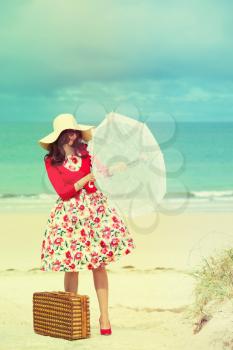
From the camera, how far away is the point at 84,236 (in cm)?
684

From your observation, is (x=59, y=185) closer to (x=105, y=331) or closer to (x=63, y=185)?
(x=63, y=185)

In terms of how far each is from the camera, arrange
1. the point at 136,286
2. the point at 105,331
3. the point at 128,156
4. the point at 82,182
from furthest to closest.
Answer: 1. the point at 136,286
2. the point at 128,156
3. the point at 105,331
4. the point at 82,182

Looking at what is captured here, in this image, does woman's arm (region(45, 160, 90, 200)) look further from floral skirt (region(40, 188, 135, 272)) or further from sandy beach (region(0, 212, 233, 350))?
sandy beach (region(0, 212, 233, 350))

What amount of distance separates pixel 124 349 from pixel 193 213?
37.9ft

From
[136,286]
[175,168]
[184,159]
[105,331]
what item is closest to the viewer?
[105,331]

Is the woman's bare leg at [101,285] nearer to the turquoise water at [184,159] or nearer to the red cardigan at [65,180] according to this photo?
the red cardigan at [65,180]

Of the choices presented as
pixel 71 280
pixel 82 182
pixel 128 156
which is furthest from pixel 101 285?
pixel 128 156

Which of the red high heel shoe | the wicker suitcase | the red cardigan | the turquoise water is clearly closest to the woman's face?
the red cardigan

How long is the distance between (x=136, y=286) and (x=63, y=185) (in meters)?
3.07

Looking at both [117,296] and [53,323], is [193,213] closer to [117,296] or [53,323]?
[117,296]

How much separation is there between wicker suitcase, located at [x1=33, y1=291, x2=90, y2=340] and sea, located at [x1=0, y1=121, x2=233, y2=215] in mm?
1254

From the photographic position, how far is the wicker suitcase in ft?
22.3

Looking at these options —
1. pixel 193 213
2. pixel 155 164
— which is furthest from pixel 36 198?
pixel 155 164

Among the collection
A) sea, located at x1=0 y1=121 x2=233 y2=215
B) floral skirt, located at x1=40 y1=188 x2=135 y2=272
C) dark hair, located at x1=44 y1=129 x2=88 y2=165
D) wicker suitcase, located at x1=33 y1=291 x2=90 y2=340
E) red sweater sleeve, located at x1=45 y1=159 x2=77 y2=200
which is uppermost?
sea, located at x1=0 y1=121 x2=233 y2=215
